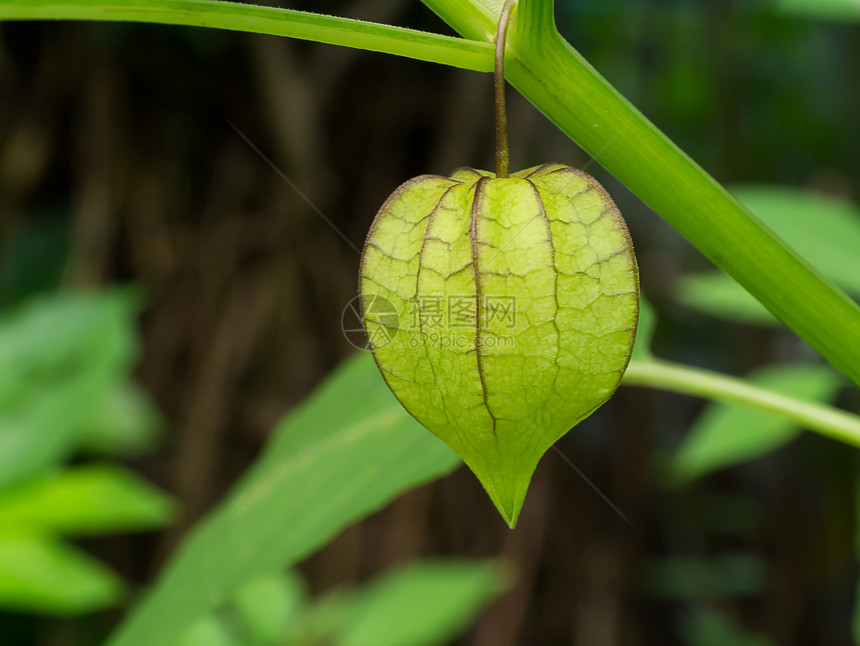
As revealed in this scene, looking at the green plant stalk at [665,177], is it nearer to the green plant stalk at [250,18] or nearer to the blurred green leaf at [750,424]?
the green plant stalk at [250,18]

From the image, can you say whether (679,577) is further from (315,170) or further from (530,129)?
(315,170)

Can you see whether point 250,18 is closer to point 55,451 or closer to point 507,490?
point 507,490

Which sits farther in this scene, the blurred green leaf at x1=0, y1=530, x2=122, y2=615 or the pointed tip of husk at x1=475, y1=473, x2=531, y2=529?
the blurred green leaf at x1=0, y1=530, x2=122, y2=615

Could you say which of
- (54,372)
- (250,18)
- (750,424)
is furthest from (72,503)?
(250,18)

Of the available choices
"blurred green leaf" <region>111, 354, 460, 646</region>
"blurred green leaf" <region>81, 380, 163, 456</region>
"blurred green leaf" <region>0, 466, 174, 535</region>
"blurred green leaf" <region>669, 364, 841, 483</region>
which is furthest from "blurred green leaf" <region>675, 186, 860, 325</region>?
"blurred green leaf" <region>81, 380, 163, 456</region>

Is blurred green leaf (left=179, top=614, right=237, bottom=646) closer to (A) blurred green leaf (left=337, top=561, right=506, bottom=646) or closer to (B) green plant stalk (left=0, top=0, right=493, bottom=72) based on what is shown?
(A) blurred green leaf (left=337, top=561, right=506, bottom=646)

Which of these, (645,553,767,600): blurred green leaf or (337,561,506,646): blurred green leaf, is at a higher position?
(337,561,506,646): blurred green leaf

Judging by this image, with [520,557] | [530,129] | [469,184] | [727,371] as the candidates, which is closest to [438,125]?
[530,129]
